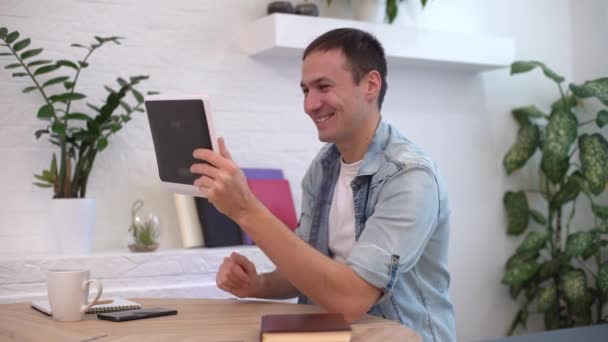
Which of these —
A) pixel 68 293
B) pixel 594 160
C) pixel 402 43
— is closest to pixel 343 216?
pixel 68 293

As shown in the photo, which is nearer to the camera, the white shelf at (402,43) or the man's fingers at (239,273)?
the man's fingers at (239,273)

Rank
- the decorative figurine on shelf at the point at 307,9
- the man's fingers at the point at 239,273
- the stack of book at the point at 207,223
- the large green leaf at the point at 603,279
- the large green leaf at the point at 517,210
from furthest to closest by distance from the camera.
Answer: the large green leaf at the point at 517,210, the large green leaf at the point at 603,279, the decorative figurine on shelf at the point at 307,9, the stack of book at the point at 207,223, the man's fingers at the point at 239,273

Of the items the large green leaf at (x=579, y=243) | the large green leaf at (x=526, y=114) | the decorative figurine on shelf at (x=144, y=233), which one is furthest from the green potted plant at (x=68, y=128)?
the large green leaf at (x=579, y=243)

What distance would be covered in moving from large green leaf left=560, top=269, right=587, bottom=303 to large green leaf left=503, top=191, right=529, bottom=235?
401mm

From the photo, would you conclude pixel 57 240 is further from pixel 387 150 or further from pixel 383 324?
pixel 383 324

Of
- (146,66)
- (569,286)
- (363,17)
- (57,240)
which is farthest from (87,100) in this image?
(569,286)

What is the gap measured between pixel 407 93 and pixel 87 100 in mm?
1605

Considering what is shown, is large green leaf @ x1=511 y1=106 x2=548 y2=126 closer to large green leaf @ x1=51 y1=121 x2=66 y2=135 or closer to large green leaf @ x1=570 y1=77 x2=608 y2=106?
large green leaf @ x1=570 y1=77 x2=608 y2=106

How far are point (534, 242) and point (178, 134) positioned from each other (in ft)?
9.40

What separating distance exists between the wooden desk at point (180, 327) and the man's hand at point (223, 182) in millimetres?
243

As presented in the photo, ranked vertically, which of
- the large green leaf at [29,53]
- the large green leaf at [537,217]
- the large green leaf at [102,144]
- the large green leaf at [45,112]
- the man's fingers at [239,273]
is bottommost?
the large green leaf at [537,217]

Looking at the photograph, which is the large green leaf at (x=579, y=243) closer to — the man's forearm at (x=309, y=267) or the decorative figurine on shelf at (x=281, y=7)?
the decorative figurine on shelf at (x=281, y=7)

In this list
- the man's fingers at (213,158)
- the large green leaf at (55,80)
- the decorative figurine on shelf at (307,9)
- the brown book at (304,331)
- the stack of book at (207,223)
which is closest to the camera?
the brown book at (304,331)

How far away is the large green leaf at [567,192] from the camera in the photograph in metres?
4.13
